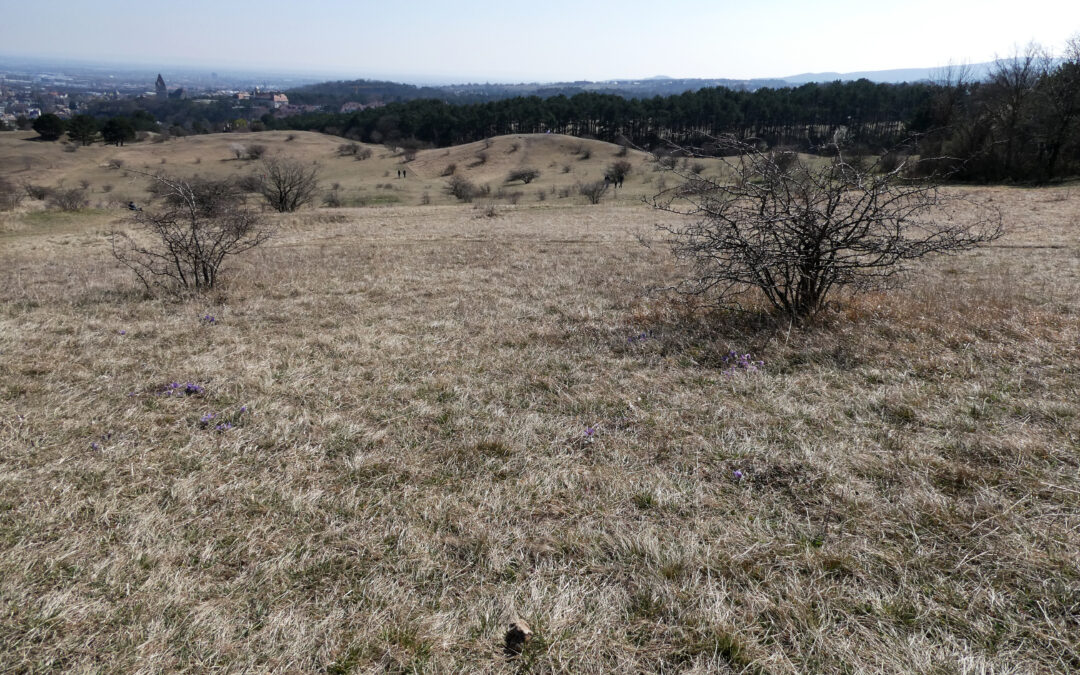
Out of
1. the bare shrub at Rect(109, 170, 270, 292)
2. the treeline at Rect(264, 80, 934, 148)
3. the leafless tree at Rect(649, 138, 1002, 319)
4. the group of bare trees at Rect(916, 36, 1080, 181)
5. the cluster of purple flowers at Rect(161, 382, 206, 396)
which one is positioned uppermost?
the treeline at Rect(264, 80, 934, 148)

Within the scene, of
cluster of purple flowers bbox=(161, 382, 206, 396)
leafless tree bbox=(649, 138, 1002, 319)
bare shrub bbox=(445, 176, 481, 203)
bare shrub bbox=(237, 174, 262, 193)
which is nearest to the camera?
cluster of purple flowers bbox=(161, 382, 206, 396)

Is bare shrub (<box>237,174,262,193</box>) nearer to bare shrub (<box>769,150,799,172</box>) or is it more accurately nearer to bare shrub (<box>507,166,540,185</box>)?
bare shrub (<box>507,166,540,185</box>)

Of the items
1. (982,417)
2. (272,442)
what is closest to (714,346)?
(982,417)

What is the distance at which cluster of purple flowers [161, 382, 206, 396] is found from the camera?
516 centimetres

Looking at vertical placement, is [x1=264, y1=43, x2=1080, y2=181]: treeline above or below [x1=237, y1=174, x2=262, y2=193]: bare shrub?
above

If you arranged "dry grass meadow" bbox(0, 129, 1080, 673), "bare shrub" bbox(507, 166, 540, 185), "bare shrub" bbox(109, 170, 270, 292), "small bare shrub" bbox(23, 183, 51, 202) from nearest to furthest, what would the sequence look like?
"dry grass meadow" bbox(0, 129, 1080, 673), "bare shrub" bbox(109, 170, 270, 292), "small bare shrub" bbox(23, 183, 51, 202), "bare shrub" bbox(507, 166, 540, 185)

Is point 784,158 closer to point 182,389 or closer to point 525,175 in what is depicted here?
point 182,389

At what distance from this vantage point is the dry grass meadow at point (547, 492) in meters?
2.45

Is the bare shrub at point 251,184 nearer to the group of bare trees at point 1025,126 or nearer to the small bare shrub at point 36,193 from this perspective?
the small bare shrub at point 36,193

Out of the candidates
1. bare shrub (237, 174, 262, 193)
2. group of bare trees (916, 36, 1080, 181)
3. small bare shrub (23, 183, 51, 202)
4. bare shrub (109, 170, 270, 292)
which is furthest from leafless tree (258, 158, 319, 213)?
group of bare trees (916, 36, 1080, 181)

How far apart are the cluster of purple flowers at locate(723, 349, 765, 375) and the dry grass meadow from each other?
0.09 m

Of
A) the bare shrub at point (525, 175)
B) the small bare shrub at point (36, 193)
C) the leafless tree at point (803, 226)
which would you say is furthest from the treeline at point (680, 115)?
the leafless tree at point (803, 226)

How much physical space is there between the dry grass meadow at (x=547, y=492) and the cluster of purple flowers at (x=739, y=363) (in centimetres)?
9

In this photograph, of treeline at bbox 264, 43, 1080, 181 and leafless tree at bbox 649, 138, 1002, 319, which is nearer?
leafless tree at bbox 649, 138, 1002, 319
